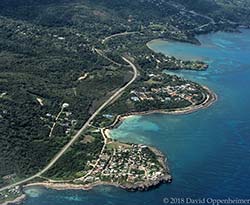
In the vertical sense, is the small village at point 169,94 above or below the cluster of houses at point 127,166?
below

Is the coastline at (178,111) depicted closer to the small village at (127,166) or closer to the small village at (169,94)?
the small village at (169,94)

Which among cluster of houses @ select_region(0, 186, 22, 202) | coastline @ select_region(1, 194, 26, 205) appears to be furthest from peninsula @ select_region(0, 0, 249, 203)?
coastline @ select_region(1, 194, 26, 205)

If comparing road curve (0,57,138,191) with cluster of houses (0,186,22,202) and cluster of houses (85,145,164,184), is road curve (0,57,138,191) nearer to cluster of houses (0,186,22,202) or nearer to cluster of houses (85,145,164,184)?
cluster of houses (0,186,22,202)

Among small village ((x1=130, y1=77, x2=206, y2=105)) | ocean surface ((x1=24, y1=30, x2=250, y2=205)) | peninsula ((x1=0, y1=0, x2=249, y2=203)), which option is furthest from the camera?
small village ((x1=130, y1=77, x2=206, y2=105))

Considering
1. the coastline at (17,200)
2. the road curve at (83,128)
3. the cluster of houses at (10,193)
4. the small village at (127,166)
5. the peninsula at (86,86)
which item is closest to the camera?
the coastline at (17,200)

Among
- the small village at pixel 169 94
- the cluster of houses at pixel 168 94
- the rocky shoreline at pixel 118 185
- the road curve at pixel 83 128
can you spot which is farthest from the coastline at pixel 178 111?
the rocky shoreline at pixel 118 185

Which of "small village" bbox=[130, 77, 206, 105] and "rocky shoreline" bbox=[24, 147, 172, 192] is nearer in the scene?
"rocky shoreline" bbox=[24, 147, 172, 192]

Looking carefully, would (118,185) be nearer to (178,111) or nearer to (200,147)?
(200,147)

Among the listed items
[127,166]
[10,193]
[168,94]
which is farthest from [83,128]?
[168,94]

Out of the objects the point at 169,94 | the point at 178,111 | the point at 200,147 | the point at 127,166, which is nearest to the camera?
the point at 127,166
